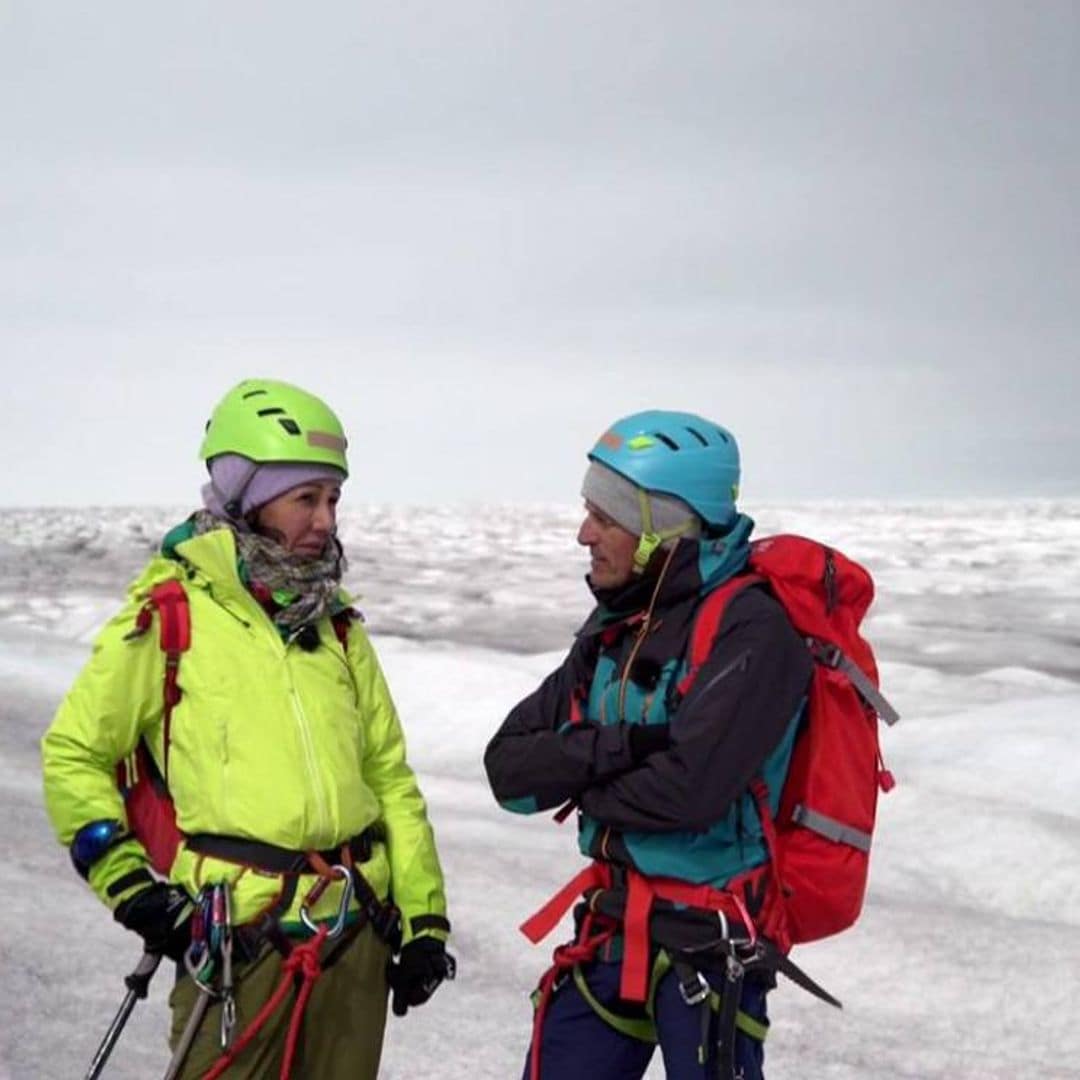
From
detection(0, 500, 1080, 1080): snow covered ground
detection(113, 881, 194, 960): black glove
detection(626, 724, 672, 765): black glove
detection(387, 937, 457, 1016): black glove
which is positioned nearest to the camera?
detection(113, 881, 194, 960): black glove

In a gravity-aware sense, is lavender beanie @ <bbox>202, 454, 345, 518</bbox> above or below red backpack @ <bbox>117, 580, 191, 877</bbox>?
above

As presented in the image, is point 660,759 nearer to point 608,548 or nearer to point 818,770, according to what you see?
point 818,770

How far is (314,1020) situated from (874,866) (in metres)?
4.20

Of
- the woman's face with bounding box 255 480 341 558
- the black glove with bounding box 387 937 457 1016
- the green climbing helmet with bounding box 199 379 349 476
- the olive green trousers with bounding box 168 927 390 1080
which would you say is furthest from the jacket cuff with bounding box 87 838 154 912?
the green climbing helmet with bounding box 199 379 349 476

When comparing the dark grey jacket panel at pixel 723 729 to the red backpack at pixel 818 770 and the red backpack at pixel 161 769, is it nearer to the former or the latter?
the red backpack at pixel 818 770

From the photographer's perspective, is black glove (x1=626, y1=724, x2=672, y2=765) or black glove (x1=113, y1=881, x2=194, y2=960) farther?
black glove (x1=626, y1=724, x2=672, y2=765)

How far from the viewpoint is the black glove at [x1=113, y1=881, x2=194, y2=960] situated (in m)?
2.53

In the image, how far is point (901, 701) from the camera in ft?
31.2

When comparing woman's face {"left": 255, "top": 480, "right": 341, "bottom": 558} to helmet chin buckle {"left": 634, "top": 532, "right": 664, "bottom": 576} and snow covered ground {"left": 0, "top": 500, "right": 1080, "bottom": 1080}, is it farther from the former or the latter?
snow covered ground {"left": 0, "top": 500, "right": 1080, "bottom": 1080}

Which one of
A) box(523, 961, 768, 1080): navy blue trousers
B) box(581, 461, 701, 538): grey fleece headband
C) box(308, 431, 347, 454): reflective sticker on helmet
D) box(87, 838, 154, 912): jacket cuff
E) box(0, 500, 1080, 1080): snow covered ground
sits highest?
box(308, 431, 347, 454): reflective sticker on helmet

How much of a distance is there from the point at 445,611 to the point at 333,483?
37.6ft

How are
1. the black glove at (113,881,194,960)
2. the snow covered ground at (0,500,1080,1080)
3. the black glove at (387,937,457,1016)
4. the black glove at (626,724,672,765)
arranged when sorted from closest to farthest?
1. the black glove at (113,881,194,960)
2. the black glove at (626,724,672,765)
3. the black glove at (387,937,457,1016)
4. the snow covered ground at (0,500,1080,1080)

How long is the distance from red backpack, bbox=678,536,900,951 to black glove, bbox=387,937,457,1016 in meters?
0.61

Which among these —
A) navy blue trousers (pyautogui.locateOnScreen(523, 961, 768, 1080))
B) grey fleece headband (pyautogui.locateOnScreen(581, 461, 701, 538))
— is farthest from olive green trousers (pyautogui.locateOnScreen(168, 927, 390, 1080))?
grey fleece headband (pyautogui.locateOnScreen(581, 461, 701, 538))
